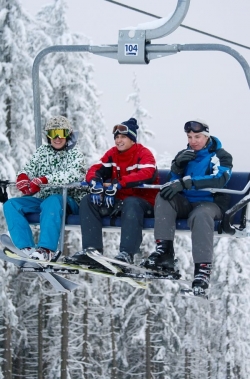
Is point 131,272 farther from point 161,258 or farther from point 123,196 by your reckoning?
point 123,196

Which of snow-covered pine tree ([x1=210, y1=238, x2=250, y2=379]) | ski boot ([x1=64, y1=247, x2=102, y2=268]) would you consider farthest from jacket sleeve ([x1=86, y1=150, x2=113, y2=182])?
snow-covered pine tree ([x1=210, y1=238, x2=250, y2=379])

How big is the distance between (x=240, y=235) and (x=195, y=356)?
3792cm

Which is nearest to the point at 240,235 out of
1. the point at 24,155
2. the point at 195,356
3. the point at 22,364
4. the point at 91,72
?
the point at 24,155

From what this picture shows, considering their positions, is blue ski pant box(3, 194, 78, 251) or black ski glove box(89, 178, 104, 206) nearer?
black ski glove box(89, 178, 104, 206)

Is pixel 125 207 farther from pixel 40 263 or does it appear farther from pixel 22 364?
pixel 22 364

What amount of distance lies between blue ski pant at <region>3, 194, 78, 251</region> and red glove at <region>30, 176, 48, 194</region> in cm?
14

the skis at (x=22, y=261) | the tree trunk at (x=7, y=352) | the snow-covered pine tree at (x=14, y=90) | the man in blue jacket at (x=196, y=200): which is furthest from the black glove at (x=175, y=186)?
the tree trunk at (x=7, y=352)

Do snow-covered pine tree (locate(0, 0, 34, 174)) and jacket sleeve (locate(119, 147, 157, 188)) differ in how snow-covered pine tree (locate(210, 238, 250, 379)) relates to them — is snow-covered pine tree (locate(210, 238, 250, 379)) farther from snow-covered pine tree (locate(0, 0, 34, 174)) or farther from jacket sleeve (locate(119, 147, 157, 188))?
jacket sleeve (locate(119, 147, 157, 188))

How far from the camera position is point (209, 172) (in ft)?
24.8

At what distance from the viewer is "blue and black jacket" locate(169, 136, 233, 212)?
24.2 ft

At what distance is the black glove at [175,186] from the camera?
7328 mm

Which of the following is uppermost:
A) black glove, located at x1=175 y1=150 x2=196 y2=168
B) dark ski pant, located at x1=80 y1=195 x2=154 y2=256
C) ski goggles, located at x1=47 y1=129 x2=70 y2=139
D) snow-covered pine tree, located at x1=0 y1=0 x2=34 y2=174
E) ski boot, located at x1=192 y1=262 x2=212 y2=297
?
snow-covered pine tree, located at x1=0 y1=0 x2=34 y2=174

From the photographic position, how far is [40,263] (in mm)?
7793

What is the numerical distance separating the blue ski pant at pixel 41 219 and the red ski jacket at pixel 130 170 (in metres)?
0.46
